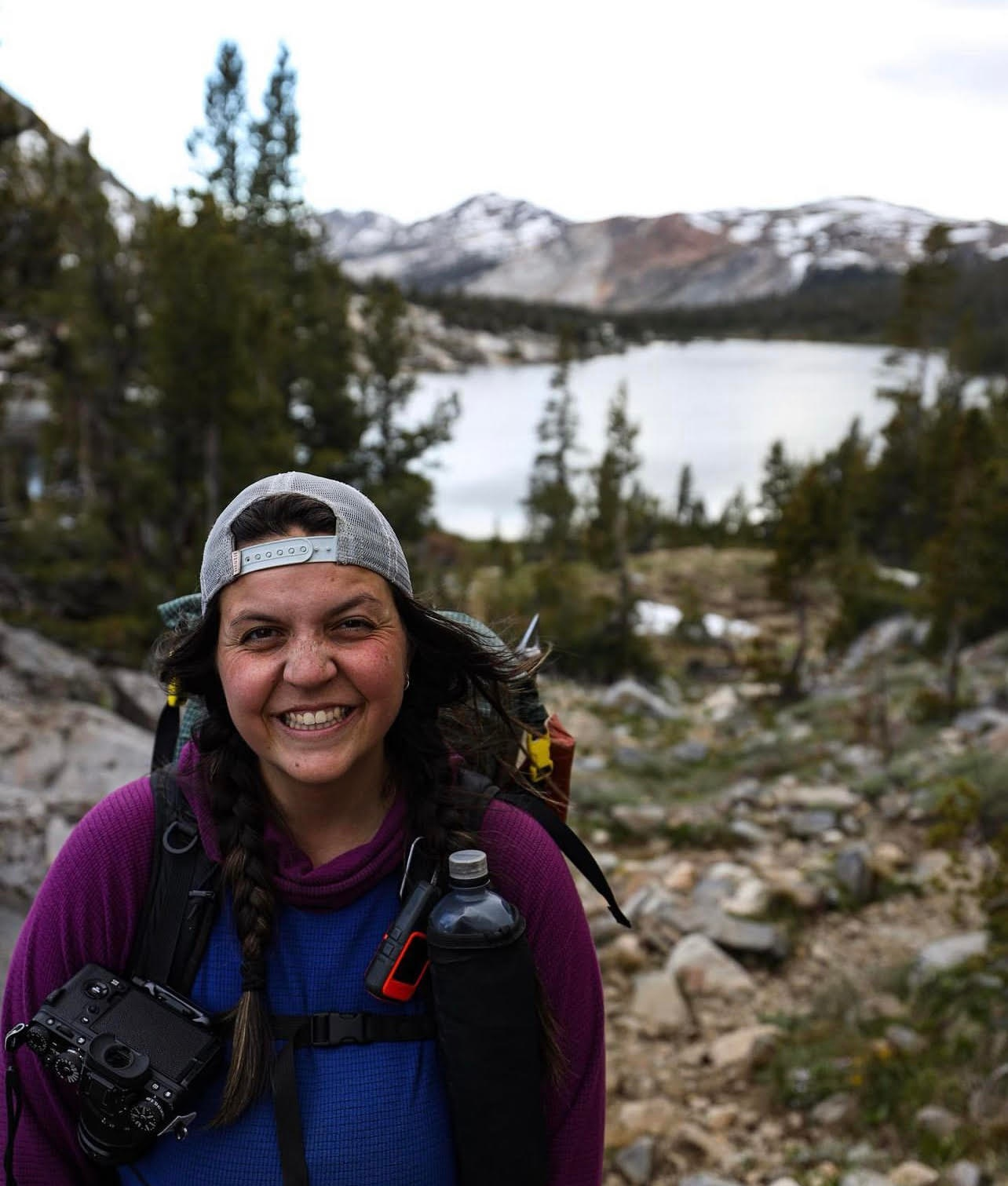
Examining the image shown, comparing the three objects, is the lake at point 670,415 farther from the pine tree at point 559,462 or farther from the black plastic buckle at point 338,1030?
the black plastic buckle at point 338,1030

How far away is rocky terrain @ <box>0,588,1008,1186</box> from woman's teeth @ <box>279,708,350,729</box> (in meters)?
3.64

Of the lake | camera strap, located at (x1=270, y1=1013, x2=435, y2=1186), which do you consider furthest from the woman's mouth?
the lake

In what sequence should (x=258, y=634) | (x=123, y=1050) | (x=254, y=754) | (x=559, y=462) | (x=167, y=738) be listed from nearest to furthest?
(x=123, y=1050), (x=258, y=634), (x=254, y=754), (x=167, y=738), (x=559, y=462)

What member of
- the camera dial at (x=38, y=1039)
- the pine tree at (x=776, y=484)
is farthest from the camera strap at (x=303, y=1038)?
the pine tree at (x=776, y=484)

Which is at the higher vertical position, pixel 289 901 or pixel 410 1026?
pixel 289 901

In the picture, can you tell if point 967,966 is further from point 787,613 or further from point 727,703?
point 787,613

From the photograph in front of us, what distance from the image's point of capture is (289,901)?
1.86 meters

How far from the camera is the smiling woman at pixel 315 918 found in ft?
5.78

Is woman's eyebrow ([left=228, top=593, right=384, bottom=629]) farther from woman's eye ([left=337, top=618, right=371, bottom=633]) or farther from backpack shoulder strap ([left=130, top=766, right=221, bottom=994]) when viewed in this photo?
backpack shoulder strap ([left=130, top=766, right=221, bottom=994])

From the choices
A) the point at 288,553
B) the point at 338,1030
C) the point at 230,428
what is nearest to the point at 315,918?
the point at 338,1030

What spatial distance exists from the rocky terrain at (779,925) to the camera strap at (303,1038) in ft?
11.1

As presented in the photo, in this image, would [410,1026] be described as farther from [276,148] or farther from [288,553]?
[276,148]

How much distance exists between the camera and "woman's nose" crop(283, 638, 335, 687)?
178 centimetres

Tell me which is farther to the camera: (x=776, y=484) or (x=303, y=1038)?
(x=776, y=484)
